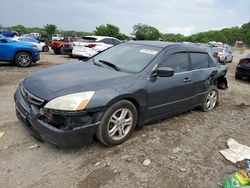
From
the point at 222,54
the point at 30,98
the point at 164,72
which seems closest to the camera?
the point at 30,98

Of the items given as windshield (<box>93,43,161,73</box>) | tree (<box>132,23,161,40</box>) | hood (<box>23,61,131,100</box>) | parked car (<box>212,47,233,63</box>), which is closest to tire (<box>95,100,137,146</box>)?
hood (<box>23,61,131,100</box>)

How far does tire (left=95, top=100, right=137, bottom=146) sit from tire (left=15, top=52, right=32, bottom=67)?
350 inches

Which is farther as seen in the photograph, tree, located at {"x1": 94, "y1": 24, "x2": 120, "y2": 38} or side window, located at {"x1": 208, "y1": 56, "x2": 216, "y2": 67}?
tree, located at {"x1": 94, "y1": 24, "x2": 120, "y2": 38}

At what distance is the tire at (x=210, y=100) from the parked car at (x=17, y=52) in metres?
8.50

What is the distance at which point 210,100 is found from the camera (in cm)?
614

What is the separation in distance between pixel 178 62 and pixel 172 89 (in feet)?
1.99

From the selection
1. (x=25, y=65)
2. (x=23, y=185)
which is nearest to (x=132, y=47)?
(x=23, y=185)

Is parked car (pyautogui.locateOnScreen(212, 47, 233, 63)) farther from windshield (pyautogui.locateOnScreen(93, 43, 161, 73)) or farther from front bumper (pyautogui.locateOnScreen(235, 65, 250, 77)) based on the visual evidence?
windshield (pyautogui.locateOnScreen(93, 43, 161, 73))

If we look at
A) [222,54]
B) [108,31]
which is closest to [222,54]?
[222,54]

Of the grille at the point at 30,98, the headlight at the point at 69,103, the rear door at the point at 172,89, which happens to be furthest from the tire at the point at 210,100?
the grille at the point at 30,98

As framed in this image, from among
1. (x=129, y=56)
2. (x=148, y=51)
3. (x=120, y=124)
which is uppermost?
(x=148, y=51)

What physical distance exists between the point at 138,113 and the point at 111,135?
63 cm

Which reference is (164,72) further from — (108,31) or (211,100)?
(108,31)

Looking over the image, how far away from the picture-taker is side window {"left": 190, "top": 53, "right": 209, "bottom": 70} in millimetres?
5395
